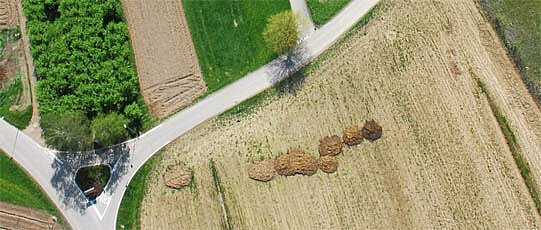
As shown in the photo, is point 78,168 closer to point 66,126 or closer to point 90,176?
point 90,176

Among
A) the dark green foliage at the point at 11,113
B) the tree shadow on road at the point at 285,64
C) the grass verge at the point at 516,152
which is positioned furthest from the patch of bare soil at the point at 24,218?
the grass verge at the point at 516,152

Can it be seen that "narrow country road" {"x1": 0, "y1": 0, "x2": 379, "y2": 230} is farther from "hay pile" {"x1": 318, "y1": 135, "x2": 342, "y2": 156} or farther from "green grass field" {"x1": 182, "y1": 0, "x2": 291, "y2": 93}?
"hay pile" {"x1": 318, "y1": 135, "x2": 342, "y2": 156}

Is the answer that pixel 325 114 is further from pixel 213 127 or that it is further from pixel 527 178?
pixel 527 178

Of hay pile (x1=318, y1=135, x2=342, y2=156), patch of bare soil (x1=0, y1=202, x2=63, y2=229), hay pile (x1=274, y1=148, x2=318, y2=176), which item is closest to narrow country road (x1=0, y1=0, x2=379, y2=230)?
patch of bare soil (x1=0, y1=202, x2=63, y2=229)

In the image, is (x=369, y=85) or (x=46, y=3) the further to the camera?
(x=369, y=85)

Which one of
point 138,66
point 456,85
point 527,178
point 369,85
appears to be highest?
point 138,66

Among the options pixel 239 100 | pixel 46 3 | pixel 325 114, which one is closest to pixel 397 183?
pixel 325 114
